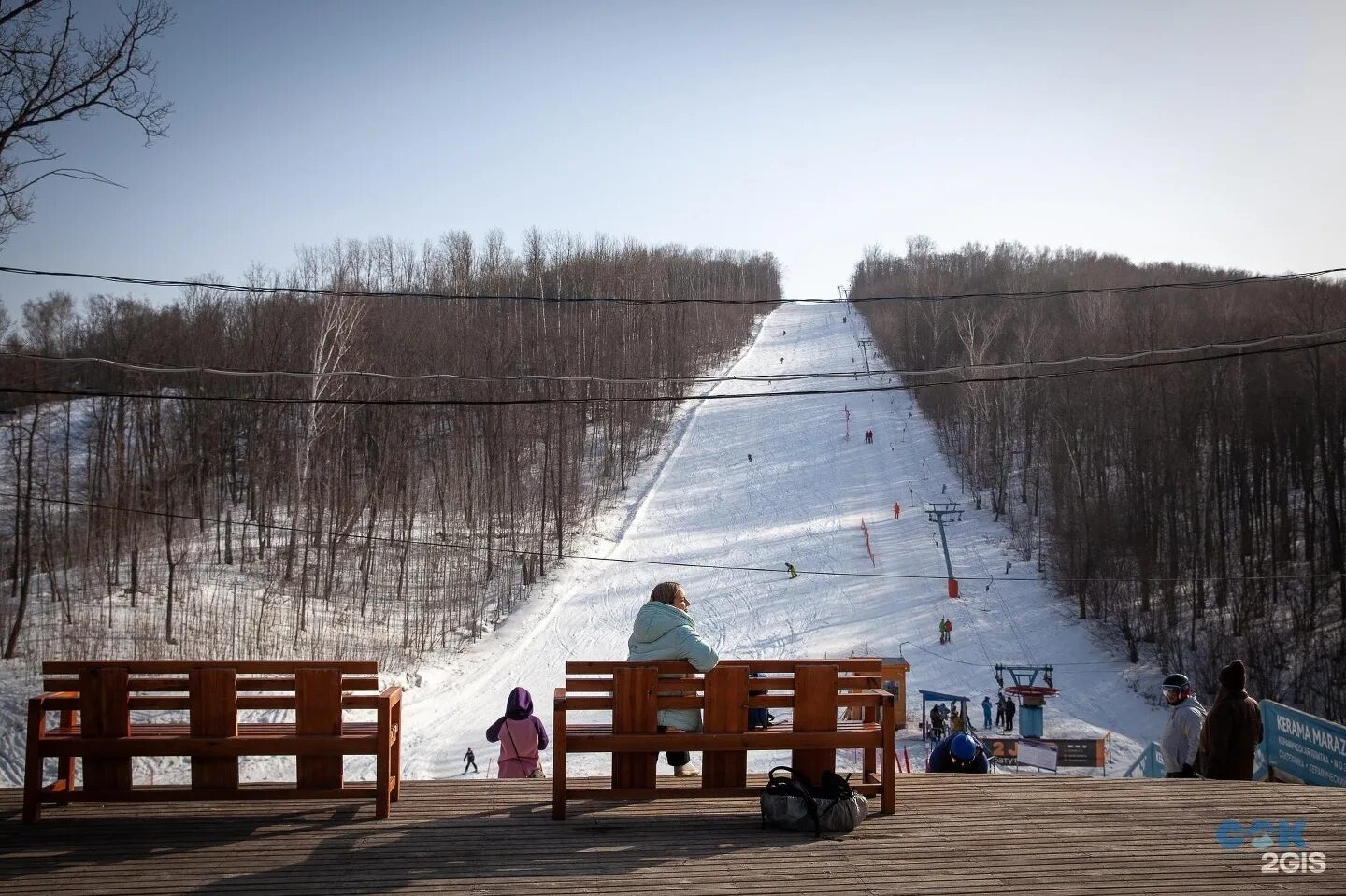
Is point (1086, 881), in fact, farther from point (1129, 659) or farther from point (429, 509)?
point (429, 509)

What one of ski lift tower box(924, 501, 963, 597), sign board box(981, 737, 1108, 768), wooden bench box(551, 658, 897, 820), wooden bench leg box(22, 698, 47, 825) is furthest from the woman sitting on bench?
ski lift tower box(924, 501, 963, 597)

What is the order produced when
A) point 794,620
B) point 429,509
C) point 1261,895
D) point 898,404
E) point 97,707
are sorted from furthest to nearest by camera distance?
point 898,404 < point 429,509 < point 794,620 < point 97,707 < point 1261,895

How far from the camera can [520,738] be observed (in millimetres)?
9859

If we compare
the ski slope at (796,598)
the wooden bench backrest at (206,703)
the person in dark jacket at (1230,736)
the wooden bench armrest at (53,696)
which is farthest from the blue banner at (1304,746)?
the wooden bench armrest at (53,696)

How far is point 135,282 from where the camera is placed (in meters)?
13.9

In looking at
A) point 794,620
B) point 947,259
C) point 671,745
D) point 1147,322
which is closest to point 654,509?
point 794,620

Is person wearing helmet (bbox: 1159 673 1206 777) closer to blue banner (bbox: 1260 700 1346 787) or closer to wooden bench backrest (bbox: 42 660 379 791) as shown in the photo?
blue banner (bbox: 1260 700 1346 787)

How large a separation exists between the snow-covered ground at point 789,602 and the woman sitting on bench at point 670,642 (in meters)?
13.5

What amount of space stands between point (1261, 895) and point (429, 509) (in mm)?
44269

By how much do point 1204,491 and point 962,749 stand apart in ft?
131

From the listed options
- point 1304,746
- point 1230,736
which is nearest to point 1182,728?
point 1230,736

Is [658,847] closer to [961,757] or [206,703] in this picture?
[206,703]

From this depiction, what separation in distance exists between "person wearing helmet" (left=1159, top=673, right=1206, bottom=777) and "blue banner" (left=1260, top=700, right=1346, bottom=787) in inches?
78.9

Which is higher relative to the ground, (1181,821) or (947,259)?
(947,259)
